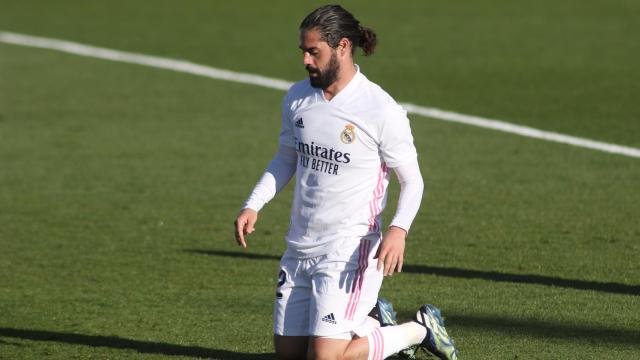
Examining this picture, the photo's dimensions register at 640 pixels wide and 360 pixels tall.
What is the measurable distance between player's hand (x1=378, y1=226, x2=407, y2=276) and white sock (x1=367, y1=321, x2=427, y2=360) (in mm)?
556

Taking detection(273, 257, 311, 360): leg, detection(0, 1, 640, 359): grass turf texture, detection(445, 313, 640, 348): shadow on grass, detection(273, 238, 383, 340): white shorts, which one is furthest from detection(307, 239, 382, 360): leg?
detection(445, 313, 640, 348): shadow on grass

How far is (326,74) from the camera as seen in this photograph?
6867 millimetres

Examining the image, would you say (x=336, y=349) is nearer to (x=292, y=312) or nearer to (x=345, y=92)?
(x=292, y=312)

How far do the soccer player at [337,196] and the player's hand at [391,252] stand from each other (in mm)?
27

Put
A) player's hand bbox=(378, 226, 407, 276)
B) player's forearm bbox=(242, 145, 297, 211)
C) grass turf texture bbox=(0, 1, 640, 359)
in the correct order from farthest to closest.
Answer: grass turf texture bbox=(0, 1, 640, 359)
player's forearm bbox=(242, 145, 297, 211)
player's hand bbox=(378, 226, 407, 276)

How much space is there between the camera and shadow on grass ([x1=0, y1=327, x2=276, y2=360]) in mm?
7969

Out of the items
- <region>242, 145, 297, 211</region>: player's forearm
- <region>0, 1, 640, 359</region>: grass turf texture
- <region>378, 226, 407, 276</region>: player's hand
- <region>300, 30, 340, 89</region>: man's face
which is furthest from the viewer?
<region>0, 1, 640, 359</region>: grass turf texture

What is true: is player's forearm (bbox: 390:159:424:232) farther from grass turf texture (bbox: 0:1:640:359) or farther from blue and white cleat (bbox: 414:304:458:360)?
grass turf texture (bbox: 0:1:640:359)

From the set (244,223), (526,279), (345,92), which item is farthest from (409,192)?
(526,279)

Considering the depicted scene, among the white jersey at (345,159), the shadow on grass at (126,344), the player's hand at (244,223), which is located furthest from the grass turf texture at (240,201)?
the white jersey at (345,159)

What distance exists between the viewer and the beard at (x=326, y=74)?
6844 millimetres

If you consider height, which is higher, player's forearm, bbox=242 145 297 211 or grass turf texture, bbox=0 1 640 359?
player's forearm, bbox=242 145 297 211

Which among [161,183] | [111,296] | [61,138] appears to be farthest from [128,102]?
[111,296]

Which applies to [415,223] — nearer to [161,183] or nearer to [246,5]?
[161,183]
